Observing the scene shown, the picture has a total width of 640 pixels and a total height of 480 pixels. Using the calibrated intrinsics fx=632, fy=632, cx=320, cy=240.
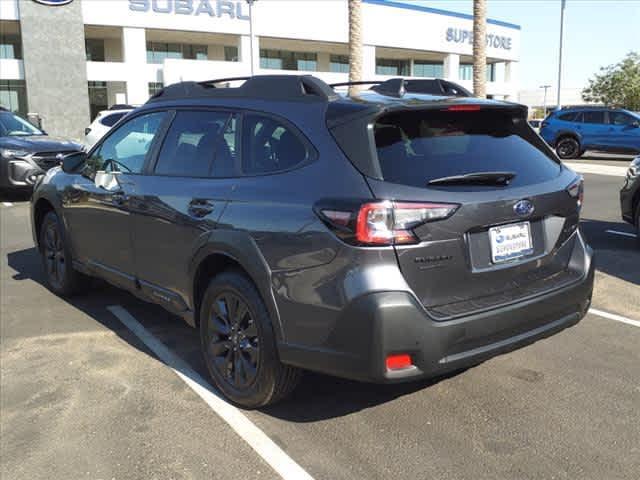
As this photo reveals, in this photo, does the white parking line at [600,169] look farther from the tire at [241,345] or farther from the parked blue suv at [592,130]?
the tire at [241,345]

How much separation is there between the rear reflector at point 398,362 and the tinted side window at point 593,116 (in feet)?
66.9

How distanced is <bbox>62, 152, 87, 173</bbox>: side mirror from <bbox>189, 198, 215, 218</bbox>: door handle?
2053mm

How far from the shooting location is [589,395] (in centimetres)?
365

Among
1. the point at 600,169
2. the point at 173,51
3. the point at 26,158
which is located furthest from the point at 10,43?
the point at 600,169

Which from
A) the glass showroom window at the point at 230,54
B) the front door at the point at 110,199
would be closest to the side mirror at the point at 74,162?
the front door at the point at 110,199

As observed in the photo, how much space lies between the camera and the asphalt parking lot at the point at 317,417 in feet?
9.81

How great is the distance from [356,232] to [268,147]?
881 millimetres

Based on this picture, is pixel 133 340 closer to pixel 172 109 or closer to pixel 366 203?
pixel 172 109

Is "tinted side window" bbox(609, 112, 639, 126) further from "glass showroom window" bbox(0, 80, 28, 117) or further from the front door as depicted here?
"glass showroom window" bbox(0, 80, 28, 117)

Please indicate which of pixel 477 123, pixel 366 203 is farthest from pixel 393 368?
pixel 477 123

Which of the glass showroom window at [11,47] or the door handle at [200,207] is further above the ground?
the glass showroom window at [11,47]

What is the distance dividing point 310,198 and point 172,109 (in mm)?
1693

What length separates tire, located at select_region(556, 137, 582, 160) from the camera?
2136 cm

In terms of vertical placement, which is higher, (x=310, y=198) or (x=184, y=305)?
(x=310, y=198)
